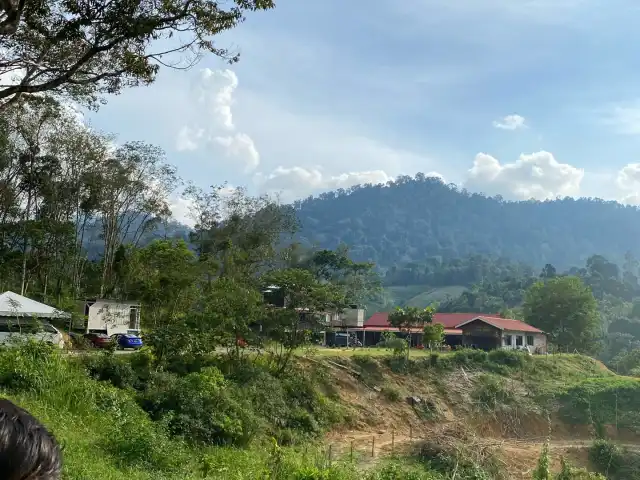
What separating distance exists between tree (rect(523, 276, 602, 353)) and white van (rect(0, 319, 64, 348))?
36.5 m

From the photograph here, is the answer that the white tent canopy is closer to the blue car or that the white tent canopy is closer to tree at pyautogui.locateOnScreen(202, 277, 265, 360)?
the blue car

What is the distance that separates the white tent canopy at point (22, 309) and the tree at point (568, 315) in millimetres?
35823

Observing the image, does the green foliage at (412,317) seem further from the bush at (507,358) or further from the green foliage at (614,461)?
the green foliage at (614,461)

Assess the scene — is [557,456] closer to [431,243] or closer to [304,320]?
[304,320]

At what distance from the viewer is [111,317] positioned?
77.8 ft

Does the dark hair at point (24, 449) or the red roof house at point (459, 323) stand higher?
the dark hair at point (24, 449)

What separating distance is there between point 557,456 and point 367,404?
7615mm

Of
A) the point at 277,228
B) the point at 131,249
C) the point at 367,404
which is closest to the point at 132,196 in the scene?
the point at 131,249

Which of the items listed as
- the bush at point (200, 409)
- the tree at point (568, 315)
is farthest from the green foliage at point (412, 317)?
the bush at point (200, 409)

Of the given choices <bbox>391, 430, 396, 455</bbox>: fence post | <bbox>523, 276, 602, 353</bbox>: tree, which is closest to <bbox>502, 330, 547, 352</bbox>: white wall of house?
<bbox>523, 276, 602, 353</bbox>: tree

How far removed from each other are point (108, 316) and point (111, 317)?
5.2 inches

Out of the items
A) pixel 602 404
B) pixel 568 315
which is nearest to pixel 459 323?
pixel 568 315

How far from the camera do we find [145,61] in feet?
33.5

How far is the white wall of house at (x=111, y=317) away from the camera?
77.0ft
